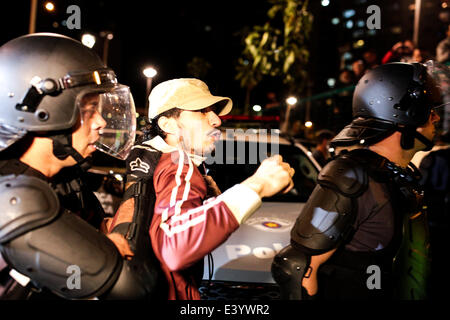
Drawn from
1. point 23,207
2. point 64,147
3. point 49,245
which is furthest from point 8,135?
point 49,245

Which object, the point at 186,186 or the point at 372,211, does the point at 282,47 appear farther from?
the point at 186,186

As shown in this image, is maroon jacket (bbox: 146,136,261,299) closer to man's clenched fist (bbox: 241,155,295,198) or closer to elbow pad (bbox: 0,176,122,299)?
man's clenched fist (bbox: 241,155,295,198)

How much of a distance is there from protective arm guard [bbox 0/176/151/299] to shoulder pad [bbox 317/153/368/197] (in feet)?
3.92

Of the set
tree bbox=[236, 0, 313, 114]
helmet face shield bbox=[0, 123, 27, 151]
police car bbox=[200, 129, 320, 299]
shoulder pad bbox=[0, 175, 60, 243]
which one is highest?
tree bbox=[236, 0, 313, 114]

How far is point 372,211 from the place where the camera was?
6.67ft

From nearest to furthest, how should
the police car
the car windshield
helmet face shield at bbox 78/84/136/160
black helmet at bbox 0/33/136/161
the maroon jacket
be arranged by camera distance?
1. the maroon jacket
2. black helmet at bbox 0/33/136/161
3. helmet face shield at bbox 78/84/136/160
4. the police car
5. the car windshield

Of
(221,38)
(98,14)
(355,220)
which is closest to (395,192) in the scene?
(355,220)

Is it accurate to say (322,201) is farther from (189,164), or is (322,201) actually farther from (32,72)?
(32,72)

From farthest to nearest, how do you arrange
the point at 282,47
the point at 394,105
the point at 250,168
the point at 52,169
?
the point at 282,47, the point at 250,168, the point at 394,105, the point at 52,169

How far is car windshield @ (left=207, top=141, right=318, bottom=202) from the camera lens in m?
4.17

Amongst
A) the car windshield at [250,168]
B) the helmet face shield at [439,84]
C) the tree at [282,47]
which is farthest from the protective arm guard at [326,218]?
the tree at [282,47]

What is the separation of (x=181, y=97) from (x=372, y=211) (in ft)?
3.98

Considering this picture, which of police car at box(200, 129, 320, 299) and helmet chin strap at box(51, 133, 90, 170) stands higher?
helmet chin strap at box(51, 133, 90, 170)

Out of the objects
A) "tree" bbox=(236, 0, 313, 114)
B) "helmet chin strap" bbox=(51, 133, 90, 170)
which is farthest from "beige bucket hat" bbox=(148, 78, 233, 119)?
"tree" bbox=(236, 0, 313, 114)
